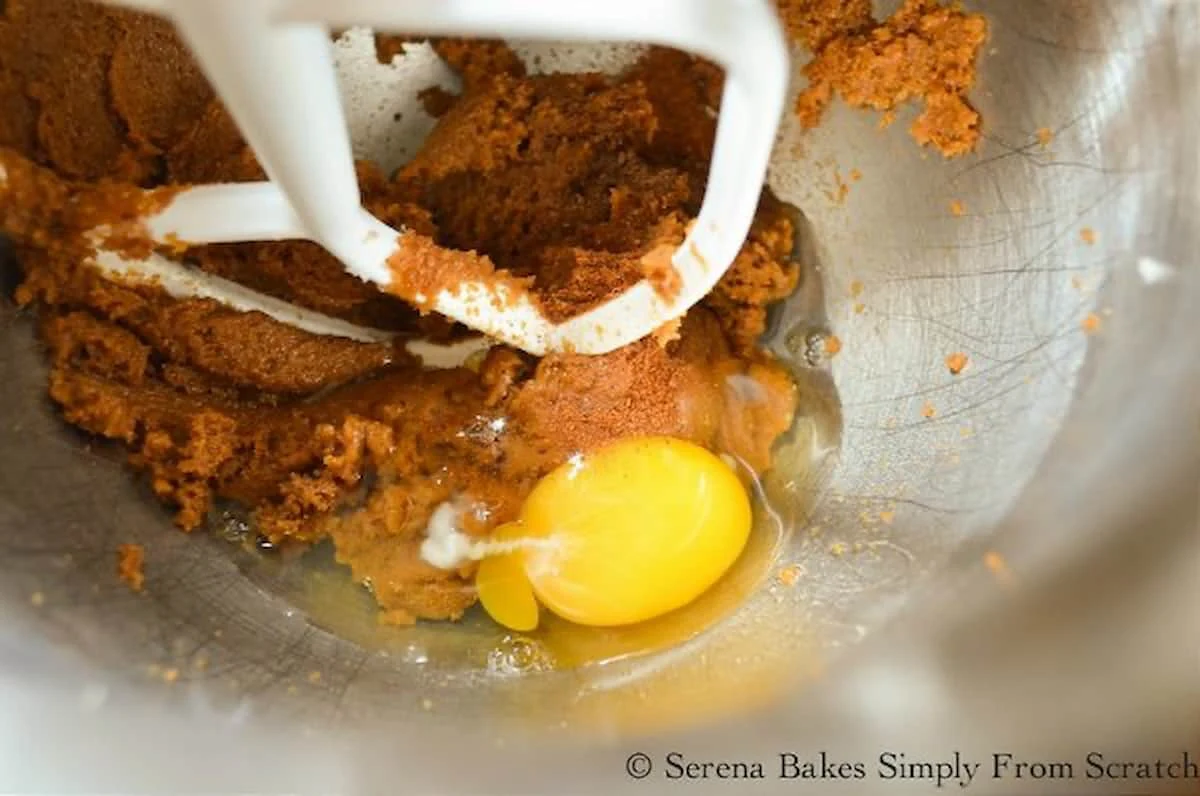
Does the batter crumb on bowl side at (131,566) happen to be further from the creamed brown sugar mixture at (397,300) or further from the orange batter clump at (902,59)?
the orange batter clump at (902,59)

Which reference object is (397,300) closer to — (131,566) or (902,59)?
(131,566)

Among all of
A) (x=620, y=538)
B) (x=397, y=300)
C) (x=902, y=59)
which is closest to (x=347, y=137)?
(x=397, y=300)

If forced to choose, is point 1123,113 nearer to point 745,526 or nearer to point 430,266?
point 745,526

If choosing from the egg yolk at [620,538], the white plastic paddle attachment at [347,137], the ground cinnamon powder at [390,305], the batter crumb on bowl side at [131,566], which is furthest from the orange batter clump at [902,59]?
the batter crumb on bowl side at [131,566]

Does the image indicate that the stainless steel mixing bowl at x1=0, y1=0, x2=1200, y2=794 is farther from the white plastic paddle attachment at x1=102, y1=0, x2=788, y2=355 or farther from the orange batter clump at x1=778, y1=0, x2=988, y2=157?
the white plastic paddle attachment at x1=102, y1=0, x2=788, y2=355

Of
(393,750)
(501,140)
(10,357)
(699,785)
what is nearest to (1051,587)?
(699,785)
